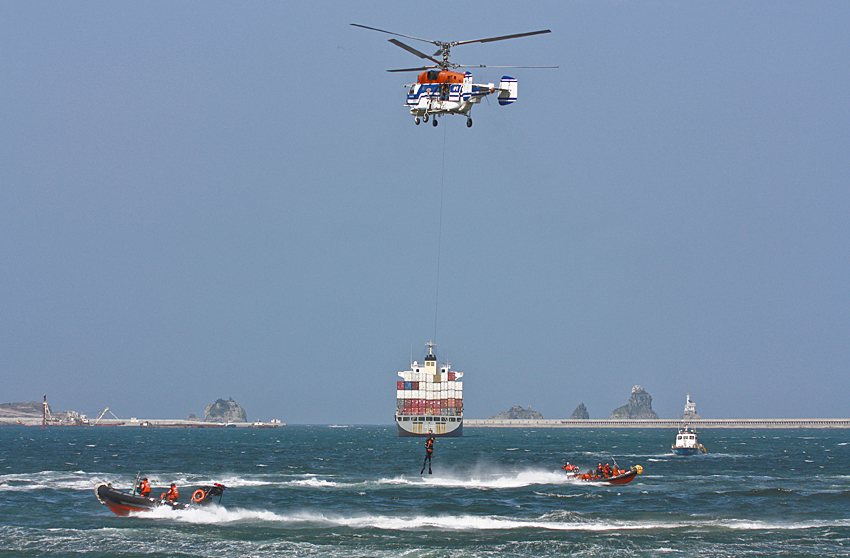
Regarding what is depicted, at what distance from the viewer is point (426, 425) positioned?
150 metres

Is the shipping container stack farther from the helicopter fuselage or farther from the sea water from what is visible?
the helicopter fuselage

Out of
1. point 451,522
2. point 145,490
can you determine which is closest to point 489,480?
point 451,522

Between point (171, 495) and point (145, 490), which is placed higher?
point (145, 490)

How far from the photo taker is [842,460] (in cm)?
10194

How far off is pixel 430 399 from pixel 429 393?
1419mm

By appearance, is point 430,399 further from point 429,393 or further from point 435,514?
point 435,514

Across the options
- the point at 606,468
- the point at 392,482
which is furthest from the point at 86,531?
the point at 606,468

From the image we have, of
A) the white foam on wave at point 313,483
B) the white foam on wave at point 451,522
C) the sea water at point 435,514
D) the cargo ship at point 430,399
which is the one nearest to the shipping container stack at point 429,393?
the cargo ship at point 430,399

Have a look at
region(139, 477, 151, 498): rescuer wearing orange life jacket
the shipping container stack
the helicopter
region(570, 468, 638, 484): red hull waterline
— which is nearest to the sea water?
region(570, 468, 638, 484): red hull waterline

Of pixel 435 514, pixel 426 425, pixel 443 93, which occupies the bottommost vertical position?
pixel 426 425

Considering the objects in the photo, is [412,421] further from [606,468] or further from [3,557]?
[3,557]

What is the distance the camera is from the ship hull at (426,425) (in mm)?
149750

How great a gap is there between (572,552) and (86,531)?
27.1 metres

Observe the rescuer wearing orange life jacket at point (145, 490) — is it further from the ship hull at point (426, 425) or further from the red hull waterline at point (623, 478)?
the ship hull at point (426, 425)
